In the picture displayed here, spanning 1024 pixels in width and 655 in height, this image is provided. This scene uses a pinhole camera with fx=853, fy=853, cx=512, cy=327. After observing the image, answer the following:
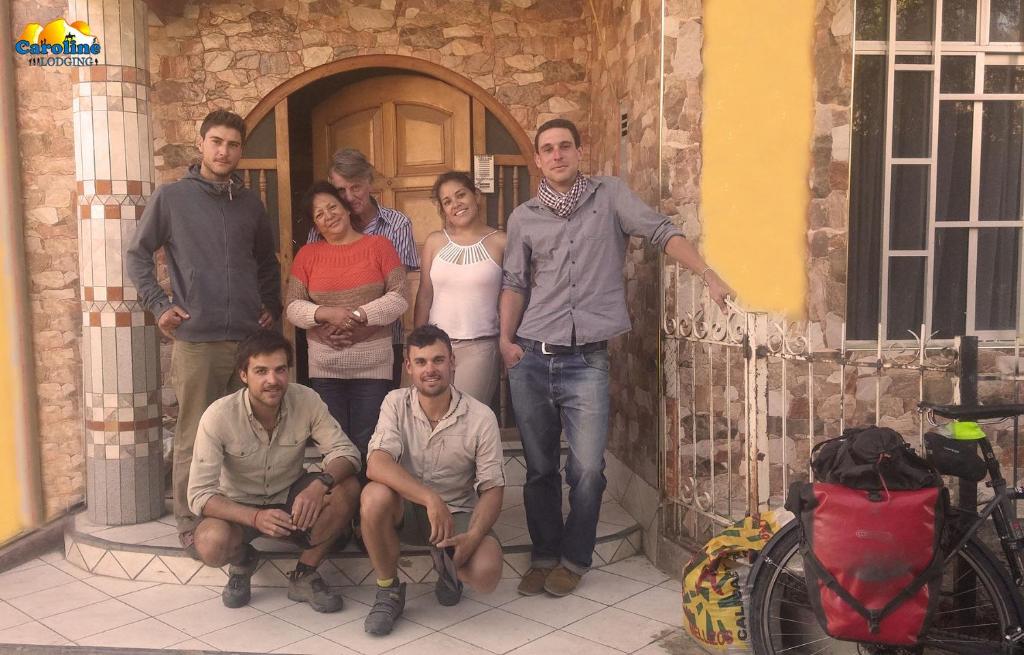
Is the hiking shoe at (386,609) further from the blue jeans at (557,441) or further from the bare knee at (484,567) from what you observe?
the blue jeans at (557,441)

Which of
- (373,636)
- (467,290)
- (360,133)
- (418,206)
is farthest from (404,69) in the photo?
(373,636)

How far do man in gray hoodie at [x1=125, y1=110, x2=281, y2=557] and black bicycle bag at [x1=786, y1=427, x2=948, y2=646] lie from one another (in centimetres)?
259

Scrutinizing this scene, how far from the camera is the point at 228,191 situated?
384cm

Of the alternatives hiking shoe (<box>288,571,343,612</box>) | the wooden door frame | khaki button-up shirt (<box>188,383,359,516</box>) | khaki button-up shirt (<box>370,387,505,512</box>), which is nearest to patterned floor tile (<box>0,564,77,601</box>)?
khaki button-up shirt (<box>188,383,359,516</box>)

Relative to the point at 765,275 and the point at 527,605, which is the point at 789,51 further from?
the point at 527,605

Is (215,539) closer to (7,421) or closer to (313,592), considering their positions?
(313,592)

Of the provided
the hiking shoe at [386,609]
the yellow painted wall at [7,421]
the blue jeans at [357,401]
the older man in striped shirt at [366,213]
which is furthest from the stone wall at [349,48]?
the hiking shoe at [386,609]

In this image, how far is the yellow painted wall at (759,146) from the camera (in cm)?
381

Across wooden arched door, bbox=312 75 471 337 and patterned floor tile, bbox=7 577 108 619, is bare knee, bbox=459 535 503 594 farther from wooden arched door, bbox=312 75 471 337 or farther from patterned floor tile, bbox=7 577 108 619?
wooden arched door, bbox=312 75 471 337

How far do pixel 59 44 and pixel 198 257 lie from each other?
1689 millimetres

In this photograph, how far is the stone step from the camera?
3672 mm

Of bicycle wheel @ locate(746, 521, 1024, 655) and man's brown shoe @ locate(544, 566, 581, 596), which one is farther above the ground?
bicycle wheel @ locate(746, 521, 1024, 655)

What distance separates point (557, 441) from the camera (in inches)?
142

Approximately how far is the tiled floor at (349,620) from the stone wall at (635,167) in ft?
2.69
